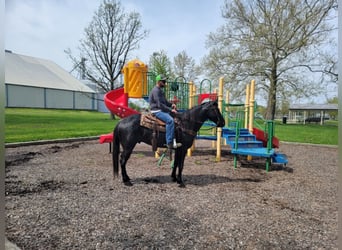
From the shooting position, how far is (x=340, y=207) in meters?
0.90

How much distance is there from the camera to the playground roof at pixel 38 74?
104 feet

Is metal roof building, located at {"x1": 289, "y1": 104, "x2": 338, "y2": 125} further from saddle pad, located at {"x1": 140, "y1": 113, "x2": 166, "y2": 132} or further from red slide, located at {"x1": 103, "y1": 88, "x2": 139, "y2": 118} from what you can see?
saddle pad, located at {"x1": 140, "y1": 113, "x2": 166, "y2": 132}

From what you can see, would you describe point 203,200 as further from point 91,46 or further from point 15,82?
point 15,82

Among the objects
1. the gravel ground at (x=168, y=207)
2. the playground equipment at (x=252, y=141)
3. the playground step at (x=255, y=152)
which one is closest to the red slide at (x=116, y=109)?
the gravel ground at (x=168, y=207)

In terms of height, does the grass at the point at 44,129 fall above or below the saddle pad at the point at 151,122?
below

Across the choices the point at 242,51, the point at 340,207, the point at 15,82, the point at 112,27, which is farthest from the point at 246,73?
the point at 15,82

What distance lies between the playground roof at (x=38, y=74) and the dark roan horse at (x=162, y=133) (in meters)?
30.7

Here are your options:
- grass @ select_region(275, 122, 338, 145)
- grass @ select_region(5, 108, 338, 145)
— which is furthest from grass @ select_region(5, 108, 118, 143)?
grass @ select_region(275, 122, 338, 145)

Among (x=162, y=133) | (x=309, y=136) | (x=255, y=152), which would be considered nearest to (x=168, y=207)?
(x=162, y=133)

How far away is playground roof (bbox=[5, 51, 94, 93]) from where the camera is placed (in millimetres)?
31619

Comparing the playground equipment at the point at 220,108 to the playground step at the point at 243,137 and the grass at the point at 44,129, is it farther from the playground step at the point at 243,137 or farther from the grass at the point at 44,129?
the grass at the point at 44,129

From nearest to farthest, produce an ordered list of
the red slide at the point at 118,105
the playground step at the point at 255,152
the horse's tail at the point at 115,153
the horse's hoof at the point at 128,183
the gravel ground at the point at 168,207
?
the gravel ground at the point at 168,207, the horse's hoof at the point at 128,183, the horse's tail at the point at 115,153, the playground step at the point at 255,152, the red slide at the point at 118,105

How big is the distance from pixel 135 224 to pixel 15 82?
3342cm

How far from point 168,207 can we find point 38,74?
131 feet
